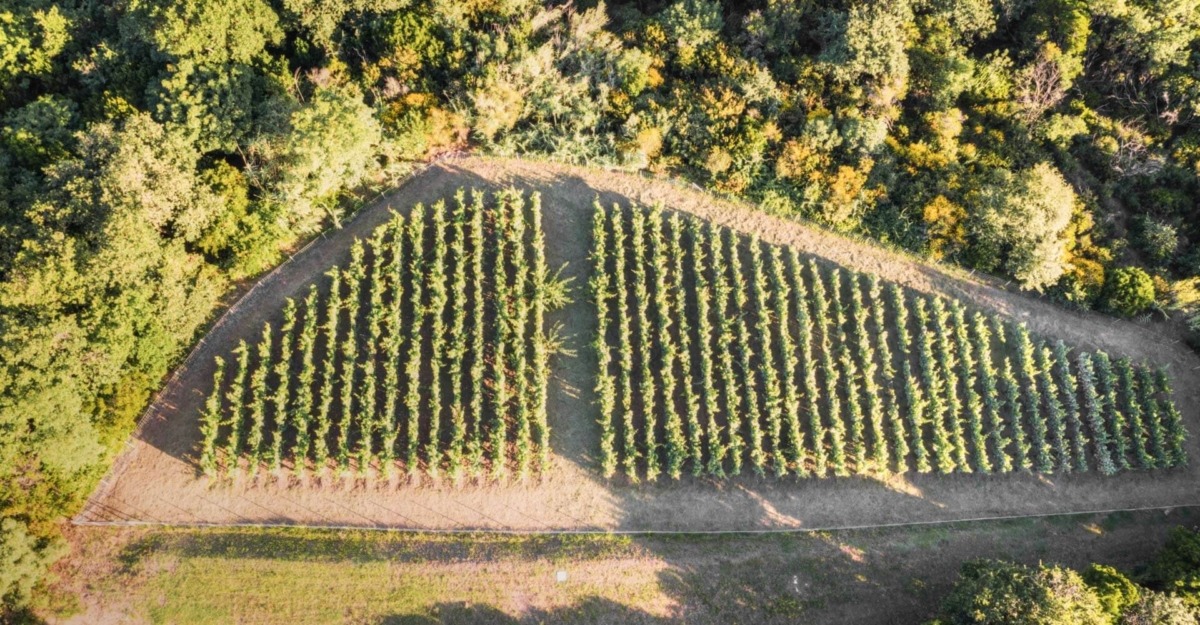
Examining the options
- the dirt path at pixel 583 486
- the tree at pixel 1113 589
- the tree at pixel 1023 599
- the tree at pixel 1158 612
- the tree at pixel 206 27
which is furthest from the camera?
the tree at pixel 206 27

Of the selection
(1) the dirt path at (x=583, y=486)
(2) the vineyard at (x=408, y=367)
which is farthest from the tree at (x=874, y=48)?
(2) the vineyard at (x=408, y=367)

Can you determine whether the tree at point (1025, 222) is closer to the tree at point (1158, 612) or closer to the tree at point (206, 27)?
the tree at point (1158, 612)

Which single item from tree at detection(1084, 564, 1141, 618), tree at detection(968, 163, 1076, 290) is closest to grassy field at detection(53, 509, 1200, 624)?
tree at detection(1084, 564, 1141, 618)

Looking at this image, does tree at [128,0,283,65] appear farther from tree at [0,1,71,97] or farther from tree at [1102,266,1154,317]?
tree at [1102,266,1154,317]

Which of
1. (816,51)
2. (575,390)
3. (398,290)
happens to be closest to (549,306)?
(575,390)

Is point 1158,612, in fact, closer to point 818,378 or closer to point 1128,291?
point 1128,291

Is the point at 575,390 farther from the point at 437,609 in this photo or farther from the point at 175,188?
the point at 175,188
